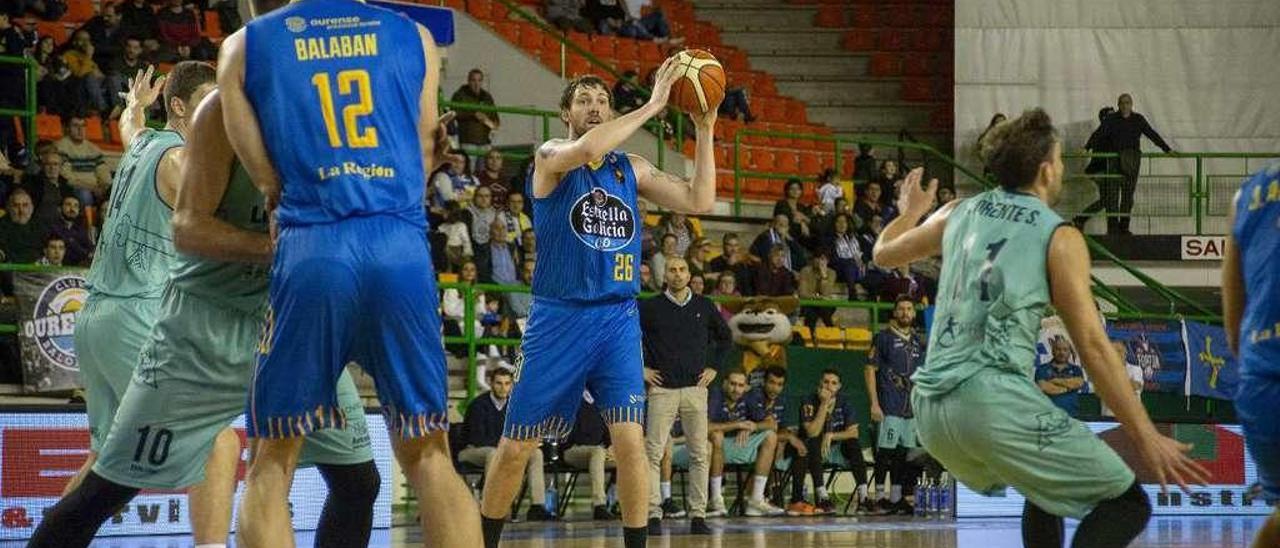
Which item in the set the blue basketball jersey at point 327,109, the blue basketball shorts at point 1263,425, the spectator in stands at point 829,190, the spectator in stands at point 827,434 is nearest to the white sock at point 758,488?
the spectator in stands at point 827,434

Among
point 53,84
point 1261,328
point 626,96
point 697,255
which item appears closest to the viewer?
point 1261,328

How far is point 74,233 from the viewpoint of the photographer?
542 inches

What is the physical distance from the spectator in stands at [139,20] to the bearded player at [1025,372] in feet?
42.8

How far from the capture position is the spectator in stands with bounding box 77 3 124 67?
16.7 m

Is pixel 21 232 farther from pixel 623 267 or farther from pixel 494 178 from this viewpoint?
pixel 623 267

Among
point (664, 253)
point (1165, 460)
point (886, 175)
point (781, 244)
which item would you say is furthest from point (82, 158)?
→ point (1165, 460)

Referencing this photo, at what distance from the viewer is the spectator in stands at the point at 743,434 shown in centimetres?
1503

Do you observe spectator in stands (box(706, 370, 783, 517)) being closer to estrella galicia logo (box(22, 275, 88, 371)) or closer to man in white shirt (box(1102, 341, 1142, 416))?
man in white shirt (box(1102, 341, 1142, 416))

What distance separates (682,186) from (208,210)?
3315mm

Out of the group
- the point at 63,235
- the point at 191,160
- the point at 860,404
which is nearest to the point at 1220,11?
the point at 860,404

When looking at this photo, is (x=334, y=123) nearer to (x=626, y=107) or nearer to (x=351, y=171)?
(x=351, y=171)

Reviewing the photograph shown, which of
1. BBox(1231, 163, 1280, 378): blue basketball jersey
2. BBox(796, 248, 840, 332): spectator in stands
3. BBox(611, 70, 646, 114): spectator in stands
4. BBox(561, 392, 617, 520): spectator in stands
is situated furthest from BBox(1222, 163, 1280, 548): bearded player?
BBox(611, 70, 646, 114): spectator in stands

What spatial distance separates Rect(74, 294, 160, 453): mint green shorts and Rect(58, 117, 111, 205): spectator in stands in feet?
29.8

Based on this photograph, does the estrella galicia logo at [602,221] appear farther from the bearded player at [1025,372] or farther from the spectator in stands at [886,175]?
the spectator in stands at [886,175]
